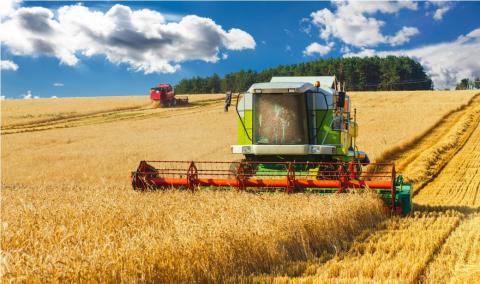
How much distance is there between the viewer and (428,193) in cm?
1146

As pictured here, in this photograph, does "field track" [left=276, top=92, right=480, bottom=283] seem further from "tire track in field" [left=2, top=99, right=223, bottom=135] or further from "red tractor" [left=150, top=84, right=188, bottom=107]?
"red tractor" [left=150, top=84, right=188, bottom=107]

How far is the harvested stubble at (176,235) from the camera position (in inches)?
157

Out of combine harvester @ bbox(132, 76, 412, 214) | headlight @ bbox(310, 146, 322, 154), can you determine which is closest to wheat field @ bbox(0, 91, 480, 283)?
combine harvester @ bbox(132, 76, 412, 214)

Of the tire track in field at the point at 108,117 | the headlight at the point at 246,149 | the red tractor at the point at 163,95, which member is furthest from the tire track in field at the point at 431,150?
the red tractor at the point at 163,95

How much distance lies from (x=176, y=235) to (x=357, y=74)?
75.9 meters

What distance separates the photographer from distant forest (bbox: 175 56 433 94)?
252 feet

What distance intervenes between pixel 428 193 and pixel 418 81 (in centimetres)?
7841

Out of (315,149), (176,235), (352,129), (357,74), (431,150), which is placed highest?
(357,74)

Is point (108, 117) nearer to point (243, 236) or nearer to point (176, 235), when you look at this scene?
point (243, 236)

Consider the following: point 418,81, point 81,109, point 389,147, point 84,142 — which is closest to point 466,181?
point 389,147

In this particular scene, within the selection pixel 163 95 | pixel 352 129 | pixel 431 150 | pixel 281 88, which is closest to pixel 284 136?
pixel 281 88

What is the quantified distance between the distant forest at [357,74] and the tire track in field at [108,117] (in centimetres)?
2987

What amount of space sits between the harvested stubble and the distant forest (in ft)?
206

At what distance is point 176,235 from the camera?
491 cm
